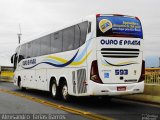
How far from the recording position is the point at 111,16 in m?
14.9

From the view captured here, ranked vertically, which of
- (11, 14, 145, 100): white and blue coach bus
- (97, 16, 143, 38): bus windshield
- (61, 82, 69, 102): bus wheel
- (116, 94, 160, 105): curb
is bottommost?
(116, 94, 160, 105): curb

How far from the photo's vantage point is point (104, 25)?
14.7m

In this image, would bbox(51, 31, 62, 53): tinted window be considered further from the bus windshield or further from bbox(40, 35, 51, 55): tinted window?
the bus windshield

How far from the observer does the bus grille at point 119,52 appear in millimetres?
14664

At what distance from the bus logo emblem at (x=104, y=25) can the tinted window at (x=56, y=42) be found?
368cm

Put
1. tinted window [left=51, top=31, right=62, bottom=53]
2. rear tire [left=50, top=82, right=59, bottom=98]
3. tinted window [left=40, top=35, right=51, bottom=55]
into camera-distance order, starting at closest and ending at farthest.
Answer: tinted window [left=51, top=31, right=62, bottom=53], rear tire [left=50, top=82, right=59, bottom=98], tinted window [left=40, top=35, right=51, bottom=55]

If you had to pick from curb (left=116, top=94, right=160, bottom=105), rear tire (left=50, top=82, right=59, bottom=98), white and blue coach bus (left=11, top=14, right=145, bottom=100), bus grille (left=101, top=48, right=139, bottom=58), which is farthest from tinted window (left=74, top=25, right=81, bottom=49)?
curb (left=116, top=94, right=160, bottom=105)

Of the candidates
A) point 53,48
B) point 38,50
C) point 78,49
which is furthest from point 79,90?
point 38,50

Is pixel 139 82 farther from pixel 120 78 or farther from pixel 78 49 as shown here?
pixel 78 49

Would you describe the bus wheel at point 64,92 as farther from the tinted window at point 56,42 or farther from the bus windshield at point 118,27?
the bus windshield at point 118,27

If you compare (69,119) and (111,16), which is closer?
(69,119)

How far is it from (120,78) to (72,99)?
4.14 metres

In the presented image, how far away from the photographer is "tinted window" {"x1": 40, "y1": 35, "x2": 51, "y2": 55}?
19.6 metres

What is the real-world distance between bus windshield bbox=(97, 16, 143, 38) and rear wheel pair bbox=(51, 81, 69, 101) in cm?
367
